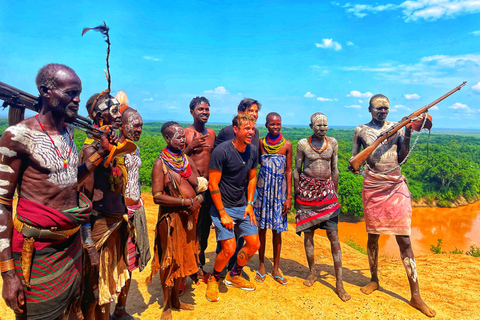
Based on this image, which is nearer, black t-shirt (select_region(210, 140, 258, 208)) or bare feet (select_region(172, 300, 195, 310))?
bare feet (select_region(172, 300, 195, 310))

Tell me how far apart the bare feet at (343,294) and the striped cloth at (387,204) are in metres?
0.96

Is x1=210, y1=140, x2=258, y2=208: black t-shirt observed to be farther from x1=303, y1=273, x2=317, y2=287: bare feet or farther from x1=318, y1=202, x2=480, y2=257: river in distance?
x1=318, y1=202, x2=480, y2=257: river in distance

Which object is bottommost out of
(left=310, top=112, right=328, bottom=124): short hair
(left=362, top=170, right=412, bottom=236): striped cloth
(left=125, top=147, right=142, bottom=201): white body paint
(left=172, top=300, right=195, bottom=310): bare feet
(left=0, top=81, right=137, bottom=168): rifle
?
(left=172, top=300, right=195, bottom=310): bare feet

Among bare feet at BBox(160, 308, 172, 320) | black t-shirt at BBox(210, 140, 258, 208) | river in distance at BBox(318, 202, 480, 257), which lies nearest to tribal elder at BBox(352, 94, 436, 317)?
black t-shirt at BBox(210, 140, 258, 208)

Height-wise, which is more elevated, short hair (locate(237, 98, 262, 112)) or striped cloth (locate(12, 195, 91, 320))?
short hair (locate(237, 98, 262, 112))

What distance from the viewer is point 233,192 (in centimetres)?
394

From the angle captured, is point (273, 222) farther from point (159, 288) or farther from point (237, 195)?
point (159, 288)

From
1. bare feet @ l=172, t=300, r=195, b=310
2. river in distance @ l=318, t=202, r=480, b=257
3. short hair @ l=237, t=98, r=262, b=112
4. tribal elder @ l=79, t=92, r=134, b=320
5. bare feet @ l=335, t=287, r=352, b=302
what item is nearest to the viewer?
tribal elder @ l=79, t=92, r=134, b=320

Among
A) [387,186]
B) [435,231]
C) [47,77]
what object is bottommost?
[435,231]

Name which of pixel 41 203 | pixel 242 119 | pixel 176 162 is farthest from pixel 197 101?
pixel 41 203

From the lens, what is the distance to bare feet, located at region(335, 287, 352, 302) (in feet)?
13.4

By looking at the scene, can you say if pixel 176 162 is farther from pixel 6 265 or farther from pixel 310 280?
pixel 310 280

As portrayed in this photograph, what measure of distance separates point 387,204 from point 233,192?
2.18 meters

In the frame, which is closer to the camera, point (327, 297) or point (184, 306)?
point (184, 306)
